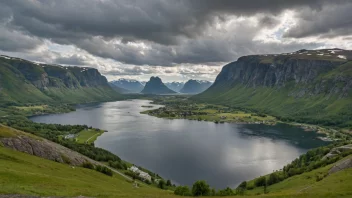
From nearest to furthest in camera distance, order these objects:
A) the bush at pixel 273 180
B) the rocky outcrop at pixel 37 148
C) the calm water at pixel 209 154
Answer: the rocky outcrop at pixel 37 148 → the bush at pixel 273 180 → the calm water at pixel 209 154

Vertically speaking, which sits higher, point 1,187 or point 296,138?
point 1,187

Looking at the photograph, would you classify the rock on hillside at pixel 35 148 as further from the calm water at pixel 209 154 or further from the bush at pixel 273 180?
the bush at pixel 273 180

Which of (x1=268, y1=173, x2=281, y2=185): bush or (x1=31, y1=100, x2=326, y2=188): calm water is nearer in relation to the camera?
(x1=268, y1=173, x2=281, y2=185): bush

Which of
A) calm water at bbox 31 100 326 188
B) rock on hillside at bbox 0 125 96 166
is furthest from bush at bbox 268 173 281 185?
rock on hillside at bbox 0 125 96 166

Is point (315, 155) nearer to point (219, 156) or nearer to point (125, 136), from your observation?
point (219, 156)

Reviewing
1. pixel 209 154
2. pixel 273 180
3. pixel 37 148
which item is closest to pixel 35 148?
pixel 37 148

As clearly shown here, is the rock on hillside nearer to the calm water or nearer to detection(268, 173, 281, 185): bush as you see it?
the calm water

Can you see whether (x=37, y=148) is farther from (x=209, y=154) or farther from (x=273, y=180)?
(x=209, y=154)

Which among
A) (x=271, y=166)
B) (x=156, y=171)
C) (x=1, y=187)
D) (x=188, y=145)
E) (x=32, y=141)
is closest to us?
(x=1, y=187)

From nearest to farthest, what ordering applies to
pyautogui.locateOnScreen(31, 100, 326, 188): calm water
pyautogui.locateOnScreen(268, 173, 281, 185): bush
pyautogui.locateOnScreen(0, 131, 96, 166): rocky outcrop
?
pyautogui.locateOnScreen(0, 131, 96, 166): rocky outcrop < pyautogui.locateOnScreen(268, 173, 281, 185): bush < pyautogui.locateOnScreen(31, 100, 326, 188): calm water

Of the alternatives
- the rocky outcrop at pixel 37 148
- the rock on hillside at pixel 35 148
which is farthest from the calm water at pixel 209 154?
the rock on hillside at pixel 35 148

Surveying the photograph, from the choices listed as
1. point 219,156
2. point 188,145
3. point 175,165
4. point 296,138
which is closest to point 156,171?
point 175,165
